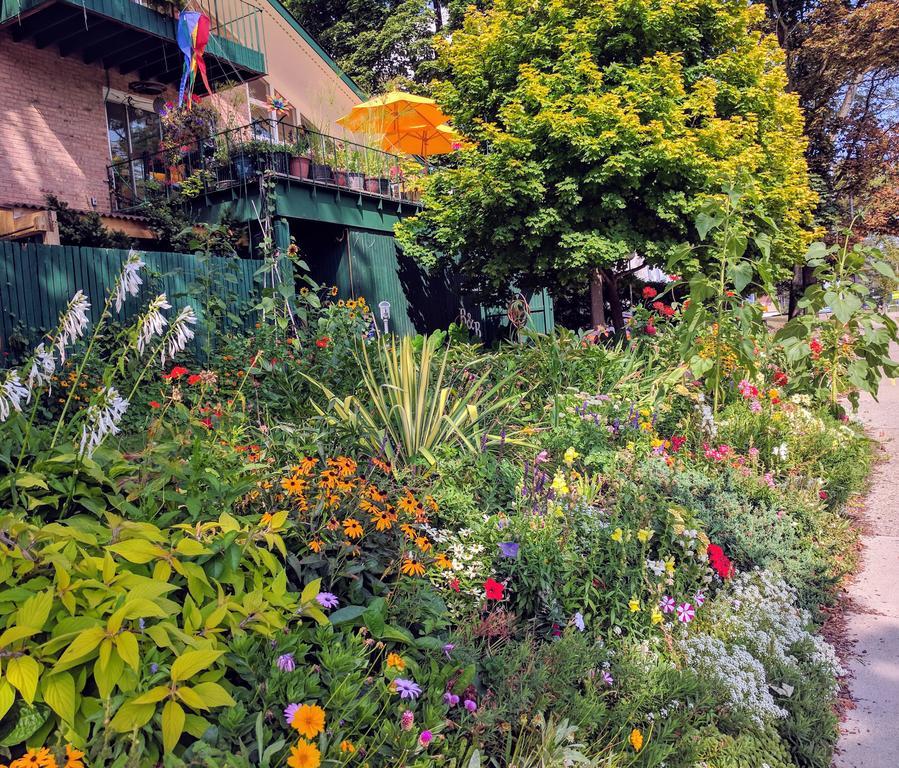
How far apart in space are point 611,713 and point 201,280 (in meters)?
5.30

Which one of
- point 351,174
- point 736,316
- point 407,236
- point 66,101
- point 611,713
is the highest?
point 66,101

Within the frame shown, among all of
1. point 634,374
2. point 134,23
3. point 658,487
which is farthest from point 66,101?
point 658,487

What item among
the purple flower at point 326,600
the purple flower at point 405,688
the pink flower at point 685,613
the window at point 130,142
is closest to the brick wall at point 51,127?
the window at point 130,142

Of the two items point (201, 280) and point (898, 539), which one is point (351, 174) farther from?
point (898, 539)

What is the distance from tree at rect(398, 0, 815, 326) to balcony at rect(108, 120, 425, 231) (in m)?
1.24

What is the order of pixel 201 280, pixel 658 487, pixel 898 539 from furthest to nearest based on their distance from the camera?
pixel 201 280 < pixel 898 539 < pixel 658 487

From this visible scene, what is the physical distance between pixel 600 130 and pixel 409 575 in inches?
370

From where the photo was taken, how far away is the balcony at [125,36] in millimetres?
10320

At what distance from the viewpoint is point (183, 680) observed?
1529 mm

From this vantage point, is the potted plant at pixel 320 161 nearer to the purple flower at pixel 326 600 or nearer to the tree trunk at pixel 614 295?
the tree trunk at pixel 614 295

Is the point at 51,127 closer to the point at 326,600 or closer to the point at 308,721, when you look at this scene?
the point at 326,600

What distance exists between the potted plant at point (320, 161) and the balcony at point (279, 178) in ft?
0.05

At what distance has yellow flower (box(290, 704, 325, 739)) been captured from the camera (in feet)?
4.66

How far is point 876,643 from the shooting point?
3.40m
